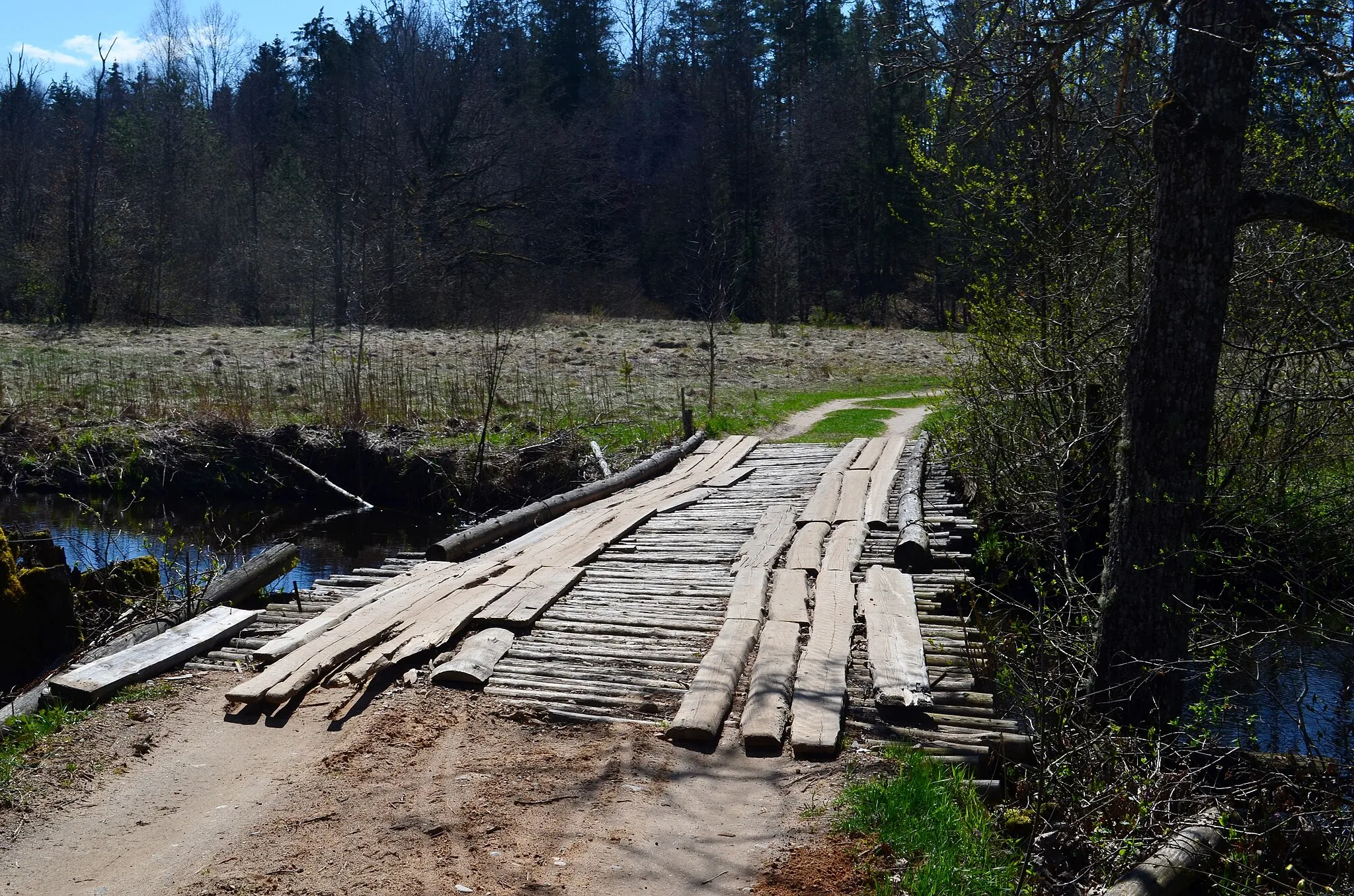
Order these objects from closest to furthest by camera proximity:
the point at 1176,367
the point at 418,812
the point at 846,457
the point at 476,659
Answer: the point at 418,812, the point at 1176,367, the point at 476,659, the point at 846,457

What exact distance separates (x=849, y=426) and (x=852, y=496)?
6109mm

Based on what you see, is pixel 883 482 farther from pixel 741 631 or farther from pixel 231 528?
pixel 231 528

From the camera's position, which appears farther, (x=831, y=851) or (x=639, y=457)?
(x=639, y=457)

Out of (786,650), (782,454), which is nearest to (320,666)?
(786,650)

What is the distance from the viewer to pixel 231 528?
14.6 meters

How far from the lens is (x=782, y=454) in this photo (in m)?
15.0

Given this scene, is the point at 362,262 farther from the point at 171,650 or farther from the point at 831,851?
the point at 831,851

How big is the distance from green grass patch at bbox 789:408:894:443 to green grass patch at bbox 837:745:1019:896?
10988 millimetres

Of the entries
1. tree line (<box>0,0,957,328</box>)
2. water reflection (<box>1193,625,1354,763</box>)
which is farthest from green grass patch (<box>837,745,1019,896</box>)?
tree line (<box>0,0,957,328</box>)

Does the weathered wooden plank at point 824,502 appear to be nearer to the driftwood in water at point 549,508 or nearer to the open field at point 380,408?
the driftwood in water at point 549,508

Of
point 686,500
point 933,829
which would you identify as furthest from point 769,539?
point 933,829

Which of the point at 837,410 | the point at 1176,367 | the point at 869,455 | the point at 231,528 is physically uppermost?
the point at 1176,367

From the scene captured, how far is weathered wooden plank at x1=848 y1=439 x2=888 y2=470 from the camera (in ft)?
43.8

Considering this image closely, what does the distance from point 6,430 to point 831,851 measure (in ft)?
57.9
